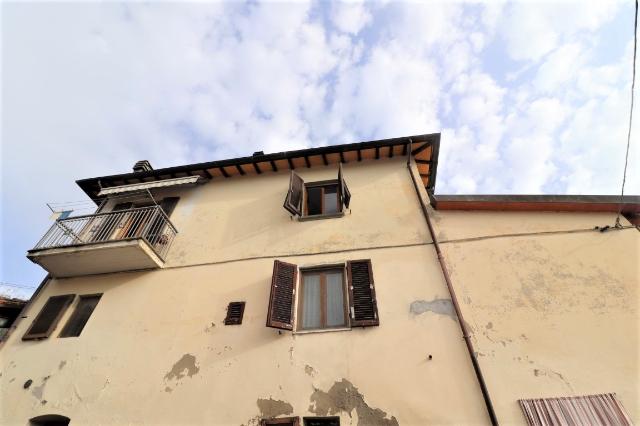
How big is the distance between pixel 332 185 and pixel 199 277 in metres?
4.72

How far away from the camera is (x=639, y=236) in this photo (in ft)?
20.4

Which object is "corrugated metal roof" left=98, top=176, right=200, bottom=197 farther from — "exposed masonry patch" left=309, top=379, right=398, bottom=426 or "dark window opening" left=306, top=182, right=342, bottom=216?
"exposed masonry patch" left=309, top=379, right=398, bottom=426

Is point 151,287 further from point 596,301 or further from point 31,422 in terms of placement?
point 596,301

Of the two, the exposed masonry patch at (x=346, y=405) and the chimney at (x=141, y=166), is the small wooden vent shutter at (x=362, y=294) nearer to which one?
the exposed masonry patch at (x=346, y=405)

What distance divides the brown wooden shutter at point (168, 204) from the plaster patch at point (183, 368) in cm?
520

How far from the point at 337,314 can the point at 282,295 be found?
127cm

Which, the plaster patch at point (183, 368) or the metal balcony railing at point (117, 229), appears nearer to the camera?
the plaster patch at point (183, 368)

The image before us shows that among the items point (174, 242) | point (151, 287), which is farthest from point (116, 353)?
point (174, 242)

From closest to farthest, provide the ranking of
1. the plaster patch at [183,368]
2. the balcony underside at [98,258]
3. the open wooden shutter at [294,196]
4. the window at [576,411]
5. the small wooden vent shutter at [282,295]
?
the window at [576,411] → the plaster patch at [183,368] → the small wooden vent shutter at [282,295] → the balcony underside at [98,258] → the open wooden shutter at [294,196]

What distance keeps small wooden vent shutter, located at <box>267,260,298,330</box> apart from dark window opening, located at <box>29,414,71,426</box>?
459cm

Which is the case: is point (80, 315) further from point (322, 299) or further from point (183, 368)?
point (322, 299)

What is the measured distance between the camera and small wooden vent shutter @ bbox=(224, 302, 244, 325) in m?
6.80

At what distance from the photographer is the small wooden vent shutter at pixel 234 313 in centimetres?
680

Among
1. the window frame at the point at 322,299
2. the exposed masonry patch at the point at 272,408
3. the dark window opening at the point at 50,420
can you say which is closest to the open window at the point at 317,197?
the window frame at the point at 322,299
